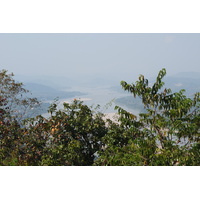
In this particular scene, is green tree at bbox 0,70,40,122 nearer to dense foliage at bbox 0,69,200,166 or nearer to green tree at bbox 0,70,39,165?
green tree at bbox 0,70,39,165

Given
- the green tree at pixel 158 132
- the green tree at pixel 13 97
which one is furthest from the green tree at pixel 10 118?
the green tree at pixel 158 132

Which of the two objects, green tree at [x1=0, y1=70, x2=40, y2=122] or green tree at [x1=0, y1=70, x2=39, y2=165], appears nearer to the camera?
green tree at [x1=0, y1=70, x2=39, y2=165]

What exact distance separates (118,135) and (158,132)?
0.80 meters

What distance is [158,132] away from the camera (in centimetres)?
398

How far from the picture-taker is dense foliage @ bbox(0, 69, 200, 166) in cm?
347

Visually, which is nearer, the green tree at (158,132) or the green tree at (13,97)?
the green tree at (158,132)

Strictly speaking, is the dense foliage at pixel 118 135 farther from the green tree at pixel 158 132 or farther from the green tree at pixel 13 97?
the green tree at pixel 13 97

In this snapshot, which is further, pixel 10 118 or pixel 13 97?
pixel 13 97

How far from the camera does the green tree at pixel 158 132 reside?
332 cm

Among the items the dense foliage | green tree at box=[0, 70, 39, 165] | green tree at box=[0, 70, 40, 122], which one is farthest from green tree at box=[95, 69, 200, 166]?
green tree at box=[0, 70, 40, 122]

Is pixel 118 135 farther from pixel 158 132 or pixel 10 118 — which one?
pixel 10 118

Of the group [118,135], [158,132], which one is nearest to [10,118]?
[118,135]
